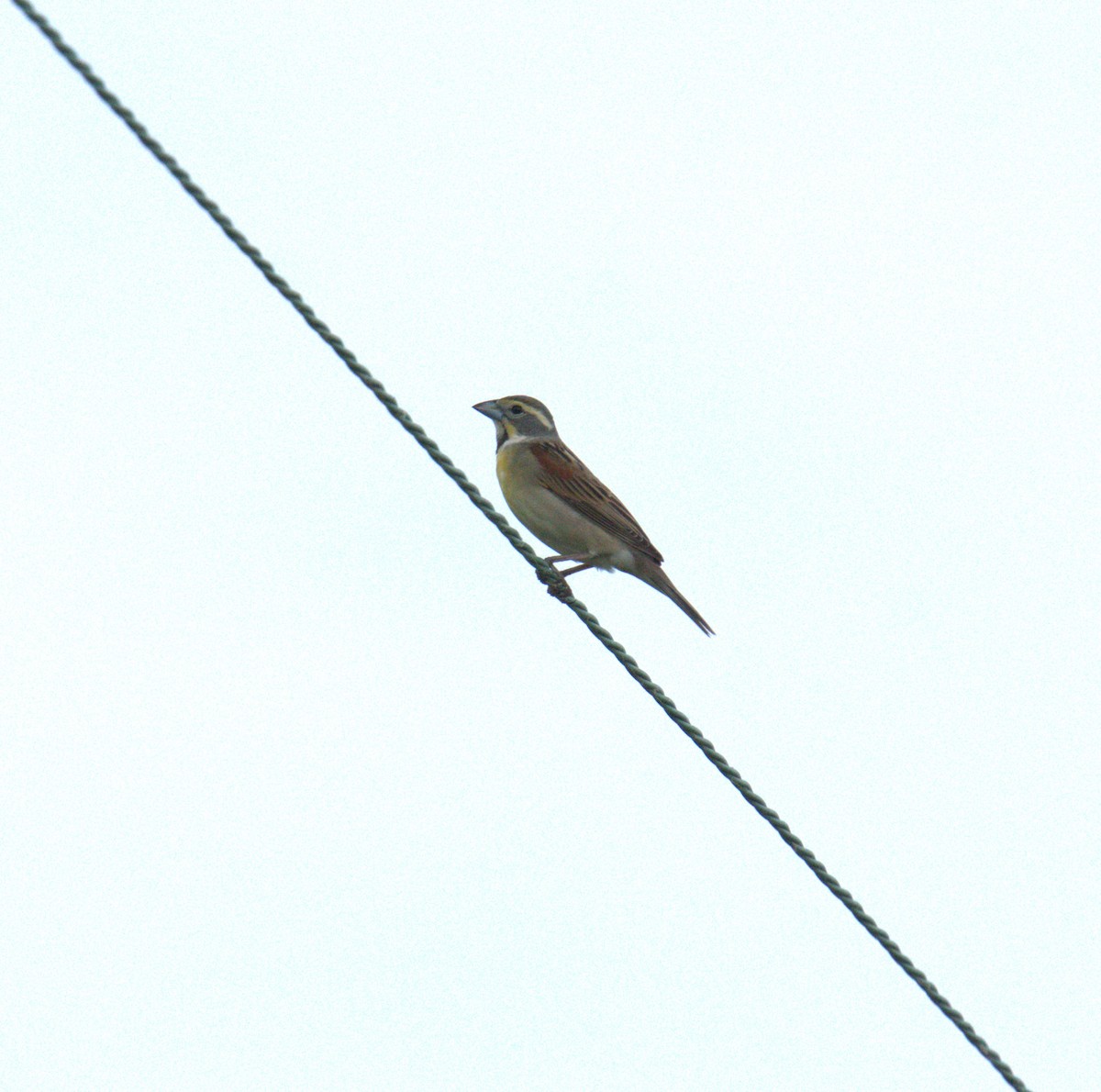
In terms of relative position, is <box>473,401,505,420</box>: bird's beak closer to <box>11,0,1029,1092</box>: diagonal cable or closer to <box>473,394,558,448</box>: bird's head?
<box>473,394,558,448</box>: bird's head

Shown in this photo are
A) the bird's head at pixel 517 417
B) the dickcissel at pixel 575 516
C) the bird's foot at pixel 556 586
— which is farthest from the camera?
the bird's head at pixel 517 417

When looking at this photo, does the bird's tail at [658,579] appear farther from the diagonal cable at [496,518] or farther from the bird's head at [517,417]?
the diagonal cable at [496,518]

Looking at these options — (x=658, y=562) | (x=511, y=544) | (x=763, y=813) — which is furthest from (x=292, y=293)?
(x=658, y=562)

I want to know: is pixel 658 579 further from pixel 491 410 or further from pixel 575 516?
pixel 491 410

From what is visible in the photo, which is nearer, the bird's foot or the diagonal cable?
the diagonal cable

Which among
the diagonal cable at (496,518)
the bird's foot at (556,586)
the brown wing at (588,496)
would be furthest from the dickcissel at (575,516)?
the diagonal cable at (496,518)

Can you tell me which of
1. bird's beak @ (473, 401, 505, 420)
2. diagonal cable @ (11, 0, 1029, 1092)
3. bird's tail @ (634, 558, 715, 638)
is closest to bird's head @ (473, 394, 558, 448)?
bird's beak @ (473, 401, 505, 420)

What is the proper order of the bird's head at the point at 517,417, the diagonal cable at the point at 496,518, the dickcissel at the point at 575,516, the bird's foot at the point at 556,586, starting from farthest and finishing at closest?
the bird's head at the point at 517,417
the dickcissel at the point at 575,516
the bird's foot at the point at 556,586
the diagonal cable at the point at 496,518
